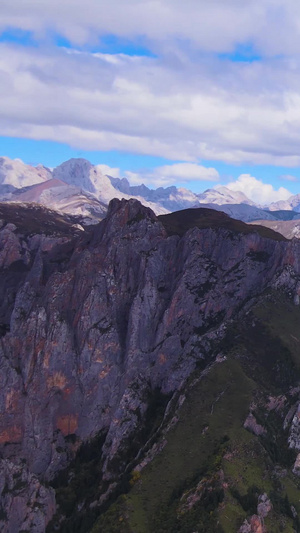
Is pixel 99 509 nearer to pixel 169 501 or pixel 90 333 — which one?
pixel 169 501

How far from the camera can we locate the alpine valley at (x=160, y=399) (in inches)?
4518

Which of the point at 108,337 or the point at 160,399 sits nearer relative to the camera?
the point at 160,399

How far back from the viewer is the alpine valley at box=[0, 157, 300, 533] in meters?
115

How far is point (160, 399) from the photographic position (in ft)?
548

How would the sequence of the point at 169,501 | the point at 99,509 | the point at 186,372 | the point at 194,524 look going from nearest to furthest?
the point at 194,524 < the point at 169,501 < the point at 99,509 < the point at 186,372

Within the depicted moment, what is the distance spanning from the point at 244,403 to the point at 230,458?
64.1 ft

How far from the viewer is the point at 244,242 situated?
639ft

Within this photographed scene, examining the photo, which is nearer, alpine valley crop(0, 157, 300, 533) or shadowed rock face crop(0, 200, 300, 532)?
alpine valley crop(0, 157, 300, 533)

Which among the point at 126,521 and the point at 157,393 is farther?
the point at 157,393

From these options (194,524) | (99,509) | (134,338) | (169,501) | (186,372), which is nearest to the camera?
(194,524)

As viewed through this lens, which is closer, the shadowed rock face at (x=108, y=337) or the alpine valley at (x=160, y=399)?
the alpine valley at (x=160, y=399)

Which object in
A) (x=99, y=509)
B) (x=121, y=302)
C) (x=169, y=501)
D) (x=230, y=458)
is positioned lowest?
(x=99, y=509)

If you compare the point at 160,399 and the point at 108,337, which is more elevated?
the point at 108,337

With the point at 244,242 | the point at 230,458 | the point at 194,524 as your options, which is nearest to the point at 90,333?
the point at 244,242
